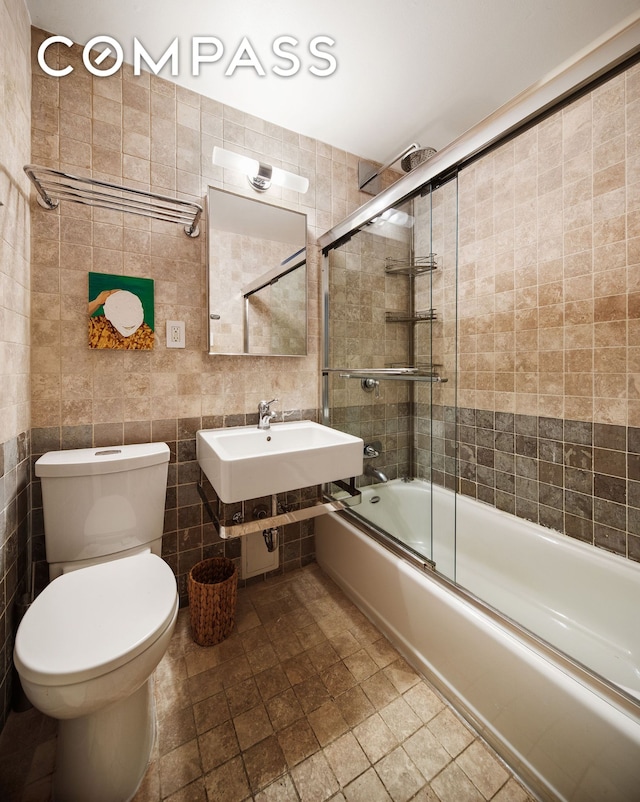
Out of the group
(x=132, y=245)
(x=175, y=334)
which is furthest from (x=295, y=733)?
(x=132, y=245)

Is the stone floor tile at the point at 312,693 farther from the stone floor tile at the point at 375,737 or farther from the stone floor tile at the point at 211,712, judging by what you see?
the stone floor tile at the point at 211,712

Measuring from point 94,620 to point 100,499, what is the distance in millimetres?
454

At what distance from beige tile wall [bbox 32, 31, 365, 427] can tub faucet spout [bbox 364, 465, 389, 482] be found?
2.09ft

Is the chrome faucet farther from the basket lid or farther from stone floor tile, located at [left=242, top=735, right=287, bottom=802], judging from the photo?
stone floor tile, located at [left=242, top=735, right=287, bottom=802]

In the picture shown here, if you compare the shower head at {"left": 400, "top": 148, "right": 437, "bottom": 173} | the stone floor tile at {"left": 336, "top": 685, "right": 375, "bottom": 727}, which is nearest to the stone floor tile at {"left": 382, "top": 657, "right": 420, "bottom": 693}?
the stone floor tile at {"left": 336, "top": 685, "right": 375, "bottom": 727}

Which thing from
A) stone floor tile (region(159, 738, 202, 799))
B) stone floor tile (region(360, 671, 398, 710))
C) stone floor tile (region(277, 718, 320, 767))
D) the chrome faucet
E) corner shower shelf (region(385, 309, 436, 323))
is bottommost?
stone floor tile (region(277, 718, 320, 767))

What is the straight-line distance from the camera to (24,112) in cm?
125

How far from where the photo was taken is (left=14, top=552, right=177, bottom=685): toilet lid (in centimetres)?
80

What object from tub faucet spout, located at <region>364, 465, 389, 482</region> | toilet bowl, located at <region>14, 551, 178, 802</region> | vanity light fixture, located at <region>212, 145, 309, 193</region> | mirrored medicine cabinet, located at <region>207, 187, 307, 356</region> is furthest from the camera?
tub faucet spout, located at <region>364, 465, 389, 482</region>

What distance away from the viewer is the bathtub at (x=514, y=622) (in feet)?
2.81

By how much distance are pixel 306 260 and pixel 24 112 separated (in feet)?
4.05

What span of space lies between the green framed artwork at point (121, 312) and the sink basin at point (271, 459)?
0.50 meters

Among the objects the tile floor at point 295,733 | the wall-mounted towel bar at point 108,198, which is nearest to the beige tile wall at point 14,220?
the wall-mounted towel bar at point 108,198

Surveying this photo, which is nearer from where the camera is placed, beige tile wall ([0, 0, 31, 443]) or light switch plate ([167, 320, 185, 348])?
beige tile wall ([0, 0, 31, 443])
